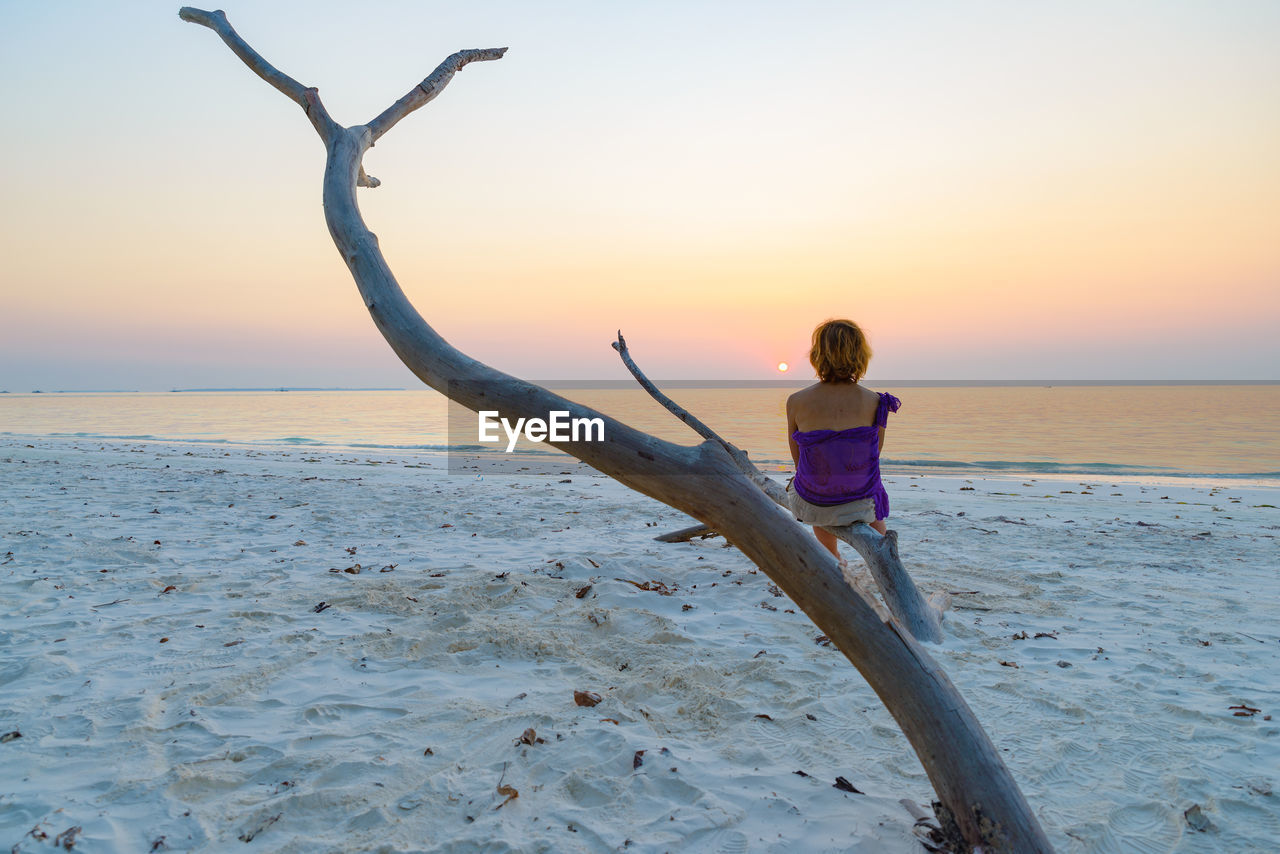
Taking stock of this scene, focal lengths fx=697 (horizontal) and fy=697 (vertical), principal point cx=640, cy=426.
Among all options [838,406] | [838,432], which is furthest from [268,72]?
[838,432]

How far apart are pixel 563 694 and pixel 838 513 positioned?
1999mm

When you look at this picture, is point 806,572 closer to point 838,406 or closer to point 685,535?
point 838,406

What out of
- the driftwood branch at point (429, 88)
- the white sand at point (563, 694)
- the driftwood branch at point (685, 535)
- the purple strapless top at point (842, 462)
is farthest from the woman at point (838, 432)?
the driftwood branch at point (685, 535)

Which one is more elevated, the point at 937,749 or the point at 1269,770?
the point at 937,749

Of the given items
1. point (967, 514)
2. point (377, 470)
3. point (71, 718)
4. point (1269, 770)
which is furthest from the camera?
point (377, 470)

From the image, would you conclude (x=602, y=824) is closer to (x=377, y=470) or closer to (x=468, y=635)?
(x=468, y=635)

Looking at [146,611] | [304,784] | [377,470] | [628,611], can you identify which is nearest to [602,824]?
[304,784]

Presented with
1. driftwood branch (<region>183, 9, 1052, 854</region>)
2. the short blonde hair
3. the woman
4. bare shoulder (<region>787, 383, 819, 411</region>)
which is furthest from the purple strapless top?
driftwood branch (<region>183, 9, 1052, 854</region>)

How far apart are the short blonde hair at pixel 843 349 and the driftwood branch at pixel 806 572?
2016mm

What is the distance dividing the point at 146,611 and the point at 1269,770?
20.5 feet

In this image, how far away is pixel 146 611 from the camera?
4.67 metres

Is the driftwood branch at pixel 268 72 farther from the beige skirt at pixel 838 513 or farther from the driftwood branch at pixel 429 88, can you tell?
the beige skirt at pixel 838 513

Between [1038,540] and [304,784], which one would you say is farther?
[1038,540]

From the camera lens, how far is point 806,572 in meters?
2.26
